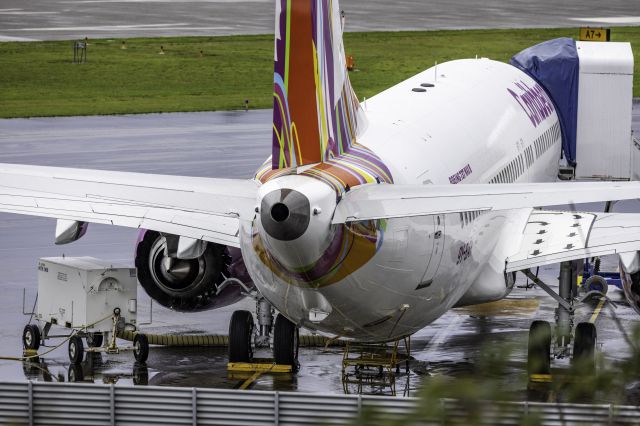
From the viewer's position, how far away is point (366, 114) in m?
26.6

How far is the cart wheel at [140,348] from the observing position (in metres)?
27.3

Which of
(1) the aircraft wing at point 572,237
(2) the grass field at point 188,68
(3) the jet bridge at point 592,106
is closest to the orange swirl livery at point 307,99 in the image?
(1) the aircraft wing at point 572,237

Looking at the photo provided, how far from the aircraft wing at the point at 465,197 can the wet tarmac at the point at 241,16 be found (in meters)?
73.4

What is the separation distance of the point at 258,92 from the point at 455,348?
44247 millimetres

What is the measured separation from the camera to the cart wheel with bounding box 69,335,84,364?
26906 mm

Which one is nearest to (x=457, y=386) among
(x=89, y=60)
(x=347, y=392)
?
(x=347, y=392)

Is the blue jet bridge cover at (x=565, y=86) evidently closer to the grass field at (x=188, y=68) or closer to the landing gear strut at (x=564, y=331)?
the landing gear strut at (x=564, y=331)

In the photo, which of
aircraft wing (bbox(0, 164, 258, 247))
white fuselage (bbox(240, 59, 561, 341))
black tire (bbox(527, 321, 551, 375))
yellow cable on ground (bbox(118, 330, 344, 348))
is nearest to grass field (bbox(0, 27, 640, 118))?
white fuselage (bbox(240, 59, 561, 341))

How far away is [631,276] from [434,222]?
14.2ft

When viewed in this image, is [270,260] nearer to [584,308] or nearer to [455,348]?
[455,348]

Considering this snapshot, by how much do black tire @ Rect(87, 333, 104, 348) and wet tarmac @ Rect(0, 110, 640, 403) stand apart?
34 centimetres

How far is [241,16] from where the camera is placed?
4254 inches

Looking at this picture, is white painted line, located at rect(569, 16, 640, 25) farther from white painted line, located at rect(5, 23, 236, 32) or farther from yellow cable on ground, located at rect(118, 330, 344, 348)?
yellow cable on ground, located at rect(118, 330, 344, 348)

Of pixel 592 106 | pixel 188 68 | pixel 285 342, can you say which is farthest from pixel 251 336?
pixel 188 68
